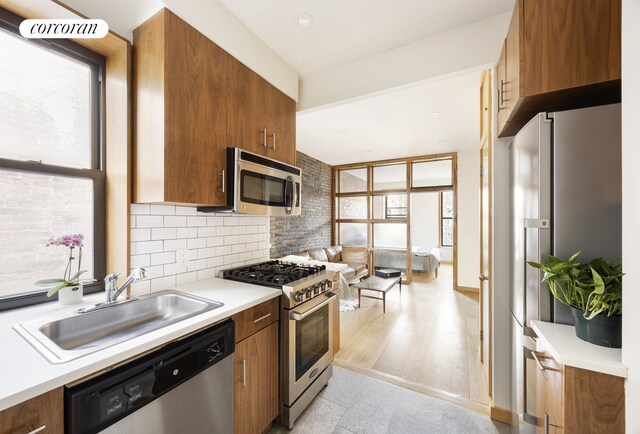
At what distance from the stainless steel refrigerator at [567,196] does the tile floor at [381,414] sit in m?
0.59

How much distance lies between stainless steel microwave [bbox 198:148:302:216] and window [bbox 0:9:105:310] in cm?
67

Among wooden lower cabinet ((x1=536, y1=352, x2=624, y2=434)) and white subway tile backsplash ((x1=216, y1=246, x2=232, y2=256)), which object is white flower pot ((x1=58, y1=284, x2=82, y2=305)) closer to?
white subway tile backsplash ((x1=216, y1=246, x2=232, y2=256))

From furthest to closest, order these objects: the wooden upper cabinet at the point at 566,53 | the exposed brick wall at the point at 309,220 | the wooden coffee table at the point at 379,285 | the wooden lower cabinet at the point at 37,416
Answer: the exposed brick wall at the point at 309,220 → the wooden coffee table at the point at 379,285 → the wooden upper cabinet at the point at 566,53 → the wooden lower cabinet at the point at 37,416

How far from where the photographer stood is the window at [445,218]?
845 cm

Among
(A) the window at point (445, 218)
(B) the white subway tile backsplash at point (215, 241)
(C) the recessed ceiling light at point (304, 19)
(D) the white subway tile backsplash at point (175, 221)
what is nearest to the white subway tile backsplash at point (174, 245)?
(D) the white subway tile backsplash at point (175, 221)

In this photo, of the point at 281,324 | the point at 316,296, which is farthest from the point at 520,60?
the point at 281,324

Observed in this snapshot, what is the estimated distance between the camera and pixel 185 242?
1839 millimetres

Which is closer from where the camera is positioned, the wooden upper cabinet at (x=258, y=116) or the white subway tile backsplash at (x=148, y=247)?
the white subway tile backsplash at (x=148, y=247)

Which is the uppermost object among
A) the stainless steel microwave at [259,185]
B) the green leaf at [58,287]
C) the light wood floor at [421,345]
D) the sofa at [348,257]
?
the stainless steel microwave at [259,185]

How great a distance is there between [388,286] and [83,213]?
3670mm

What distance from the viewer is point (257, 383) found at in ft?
4.94

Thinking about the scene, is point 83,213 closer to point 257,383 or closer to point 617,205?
point 257,383

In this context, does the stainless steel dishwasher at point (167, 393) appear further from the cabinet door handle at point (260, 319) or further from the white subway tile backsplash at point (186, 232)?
the white subway tile backsplash at point (186, 232)

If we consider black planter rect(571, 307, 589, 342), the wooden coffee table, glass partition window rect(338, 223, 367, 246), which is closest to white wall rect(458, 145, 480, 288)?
the wooden coffee table
